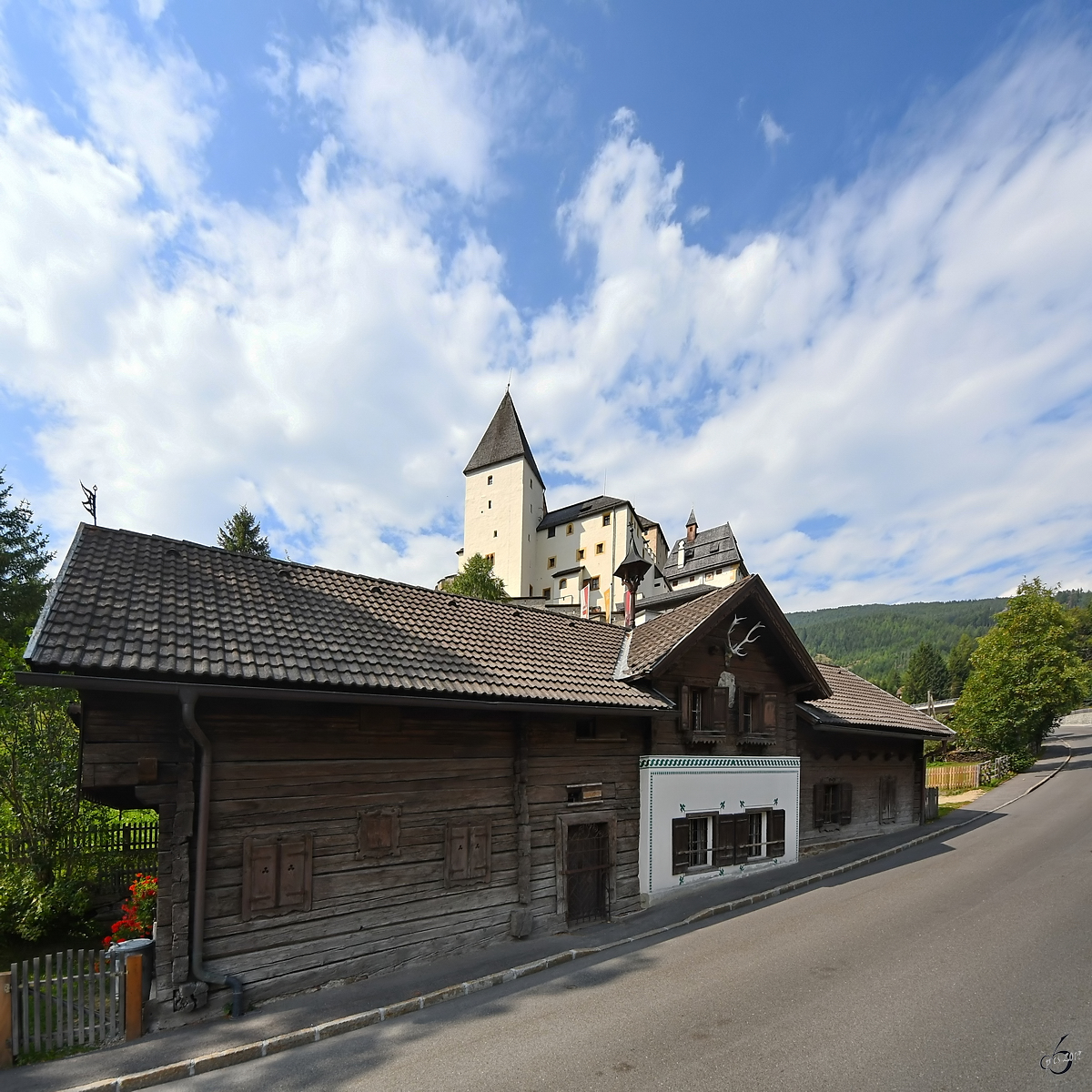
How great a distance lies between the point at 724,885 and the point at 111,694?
43.8 feet

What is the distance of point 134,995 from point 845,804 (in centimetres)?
1926

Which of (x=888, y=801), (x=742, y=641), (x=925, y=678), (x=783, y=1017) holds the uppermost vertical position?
(x=742, y=641)

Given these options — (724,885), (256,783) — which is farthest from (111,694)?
(724,885)

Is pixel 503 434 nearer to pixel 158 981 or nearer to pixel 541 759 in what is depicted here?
pixel 541 759

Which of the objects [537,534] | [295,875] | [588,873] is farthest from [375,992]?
[537,534]

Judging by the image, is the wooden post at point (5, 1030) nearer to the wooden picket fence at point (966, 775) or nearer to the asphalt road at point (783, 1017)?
the asphalt road at point (783, 1017)

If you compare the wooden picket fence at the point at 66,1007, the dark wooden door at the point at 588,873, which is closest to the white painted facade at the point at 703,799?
the dark wooden door at the point at 588,873

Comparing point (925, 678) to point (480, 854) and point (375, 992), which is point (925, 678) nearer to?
point (480, 854)

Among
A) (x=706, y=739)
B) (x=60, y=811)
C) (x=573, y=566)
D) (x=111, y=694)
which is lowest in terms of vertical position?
(x=60, y=811)

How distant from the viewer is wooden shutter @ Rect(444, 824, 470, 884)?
11125mm

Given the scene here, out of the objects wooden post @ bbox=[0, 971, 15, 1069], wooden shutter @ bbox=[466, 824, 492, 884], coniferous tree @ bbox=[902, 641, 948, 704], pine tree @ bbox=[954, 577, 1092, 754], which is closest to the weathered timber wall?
wooden shutter @ bbox=[466, 824, 492, 884]

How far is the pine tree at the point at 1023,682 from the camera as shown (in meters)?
38.0

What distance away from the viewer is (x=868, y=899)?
45.6ft

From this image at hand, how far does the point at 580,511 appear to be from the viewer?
207 feet
